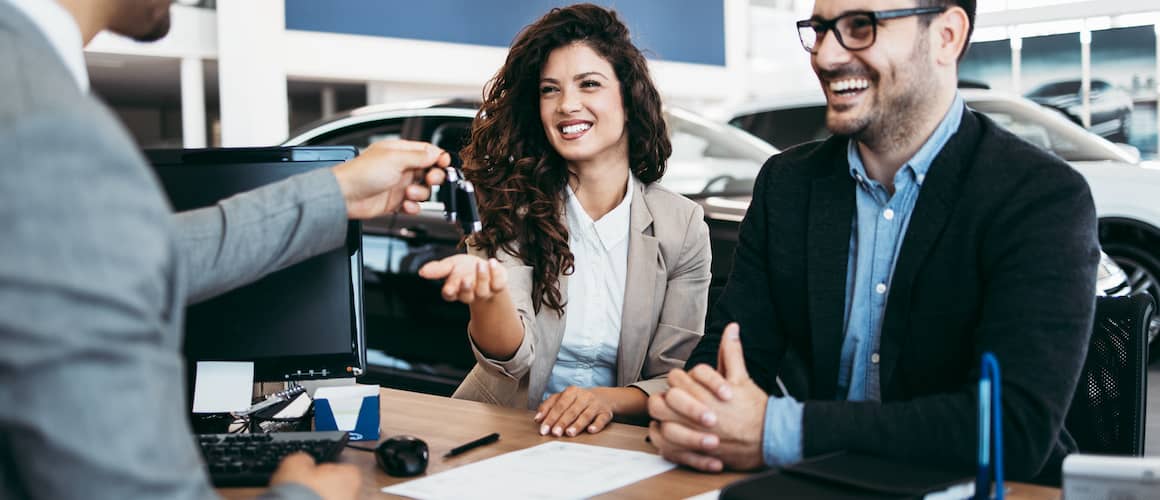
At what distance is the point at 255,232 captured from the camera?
4.62 feet

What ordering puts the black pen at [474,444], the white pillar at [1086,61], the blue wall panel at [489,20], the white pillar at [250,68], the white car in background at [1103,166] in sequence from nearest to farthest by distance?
1. the black pen at [474,444]
2. the white car in background at [1103,166]
3. the white pillar at [250,68]
4. the blue wall panel at [489,20]
5. the white pillar at [1086,61]

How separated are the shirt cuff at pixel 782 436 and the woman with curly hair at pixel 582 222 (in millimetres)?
727

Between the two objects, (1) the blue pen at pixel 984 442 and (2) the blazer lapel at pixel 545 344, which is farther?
(2) the blazer lapel at pixel 545 344

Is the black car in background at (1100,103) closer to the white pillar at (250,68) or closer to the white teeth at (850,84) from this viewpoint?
the white pillar at (250,68)

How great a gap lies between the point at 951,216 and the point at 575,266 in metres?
1.08

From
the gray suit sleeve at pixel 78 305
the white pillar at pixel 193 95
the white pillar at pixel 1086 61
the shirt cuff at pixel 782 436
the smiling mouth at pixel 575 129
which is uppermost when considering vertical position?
the white pillar at pixel 1086 61

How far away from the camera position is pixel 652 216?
104 inches

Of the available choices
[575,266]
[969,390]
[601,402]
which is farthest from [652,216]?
[969,390]

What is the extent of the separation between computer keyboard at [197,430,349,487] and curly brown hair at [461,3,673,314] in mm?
978

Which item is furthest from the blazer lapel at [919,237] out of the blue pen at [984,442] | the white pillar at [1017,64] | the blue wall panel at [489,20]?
the white pillar at [1017,64]

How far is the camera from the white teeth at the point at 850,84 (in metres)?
1.80

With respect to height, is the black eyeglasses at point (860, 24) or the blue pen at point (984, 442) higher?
the black eyeglasses at point (860, 24)

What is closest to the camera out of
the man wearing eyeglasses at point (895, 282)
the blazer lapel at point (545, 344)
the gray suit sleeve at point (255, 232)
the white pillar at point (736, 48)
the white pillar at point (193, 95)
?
the gray suit sleeve at point (255, 232)

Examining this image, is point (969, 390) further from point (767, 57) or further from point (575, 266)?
point (767, 57)
